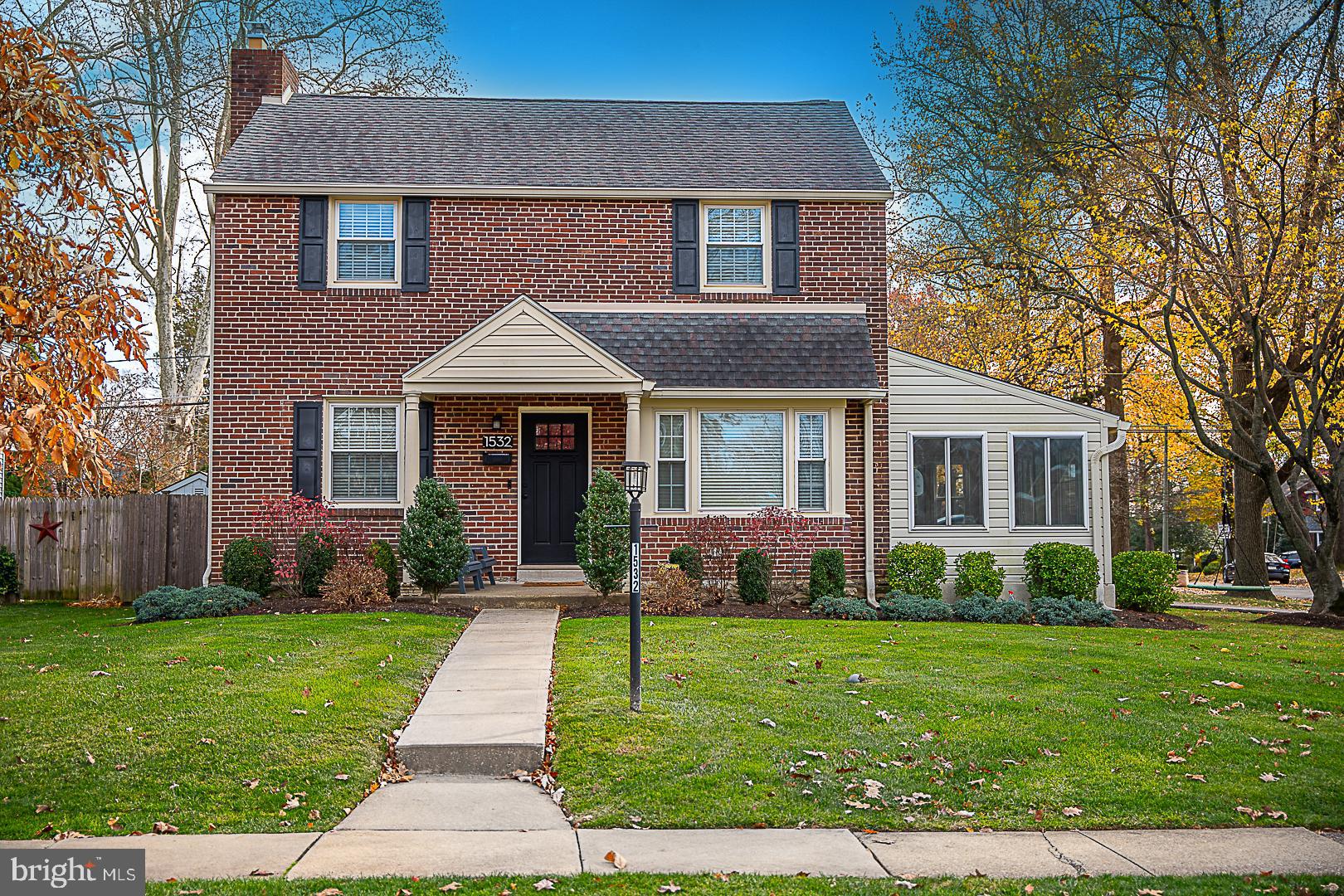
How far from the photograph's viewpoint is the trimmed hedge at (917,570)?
1582 centimetres

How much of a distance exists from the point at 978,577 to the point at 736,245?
6.17 meters

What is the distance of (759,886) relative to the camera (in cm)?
521

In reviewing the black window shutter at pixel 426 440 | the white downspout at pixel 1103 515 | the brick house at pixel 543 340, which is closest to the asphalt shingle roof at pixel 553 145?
the brick house at pixel 543 340

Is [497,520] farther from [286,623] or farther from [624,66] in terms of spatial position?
[624,66]

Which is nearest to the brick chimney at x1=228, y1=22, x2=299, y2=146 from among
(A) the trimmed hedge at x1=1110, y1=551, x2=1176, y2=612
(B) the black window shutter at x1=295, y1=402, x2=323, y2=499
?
(B) the black window shutter at x1=295, y1=402, x2=323, y2=499

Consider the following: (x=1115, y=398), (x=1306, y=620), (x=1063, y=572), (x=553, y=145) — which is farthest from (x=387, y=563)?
(x=1115, y=398)

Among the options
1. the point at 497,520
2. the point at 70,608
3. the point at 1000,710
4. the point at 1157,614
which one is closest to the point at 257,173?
the point at 497,520

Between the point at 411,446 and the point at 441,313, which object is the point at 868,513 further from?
the point at 441,313

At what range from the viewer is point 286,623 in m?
12.2

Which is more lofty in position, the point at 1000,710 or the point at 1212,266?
the point at 1212,266

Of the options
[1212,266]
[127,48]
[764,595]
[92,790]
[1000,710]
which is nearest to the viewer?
[92,790]

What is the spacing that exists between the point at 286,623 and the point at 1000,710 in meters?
7.85

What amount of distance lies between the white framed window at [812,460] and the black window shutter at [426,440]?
541 cm

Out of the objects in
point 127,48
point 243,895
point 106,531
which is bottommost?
point 243,895
